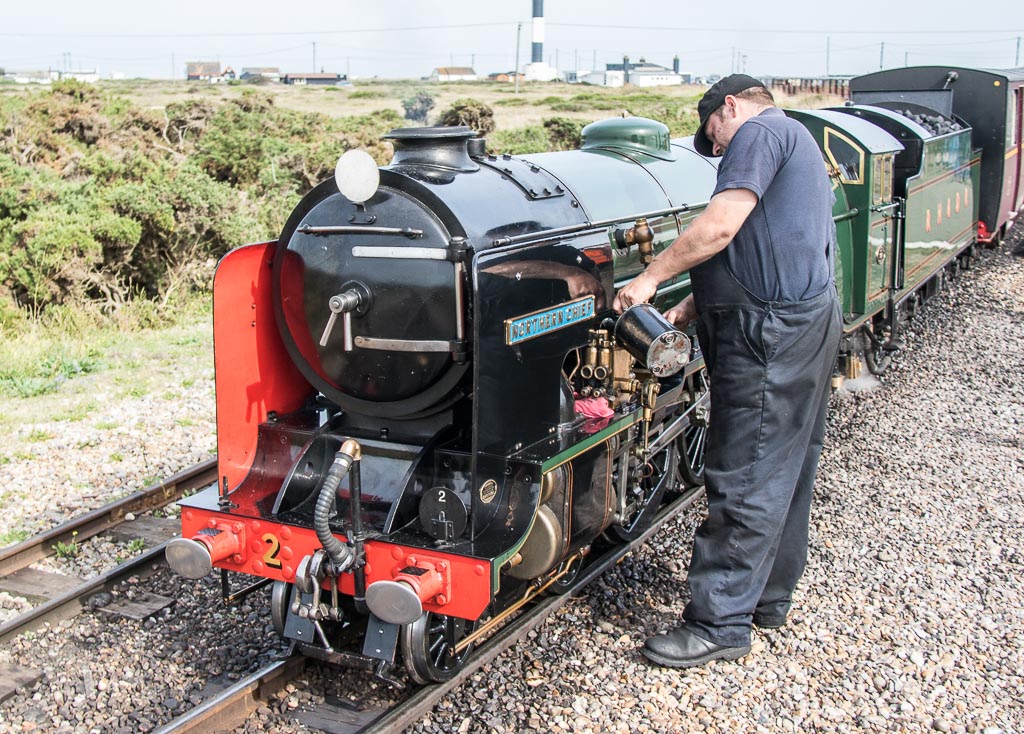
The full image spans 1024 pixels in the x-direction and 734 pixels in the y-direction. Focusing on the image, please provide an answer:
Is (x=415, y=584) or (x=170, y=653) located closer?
(x=415, y=584)

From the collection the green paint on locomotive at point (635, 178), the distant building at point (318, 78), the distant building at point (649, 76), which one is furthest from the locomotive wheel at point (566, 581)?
the distant building at point (649, 76)

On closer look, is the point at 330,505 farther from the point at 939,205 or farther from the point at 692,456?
the point at 939,205

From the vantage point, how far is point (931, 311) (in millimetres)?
11883

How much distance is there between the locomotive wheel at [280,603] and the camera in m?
4.04

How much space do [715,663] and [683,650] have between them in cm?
20

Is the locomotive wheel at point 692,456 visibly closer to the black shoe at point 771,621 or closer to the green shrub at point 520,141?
the black shoe at point 771,621

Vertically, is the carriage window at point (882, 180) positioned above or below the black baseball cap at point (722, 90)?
below

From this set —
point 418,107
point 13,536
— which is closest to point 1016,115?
point 418,107

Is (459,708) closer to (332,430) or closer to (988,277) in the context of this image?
(332,430)

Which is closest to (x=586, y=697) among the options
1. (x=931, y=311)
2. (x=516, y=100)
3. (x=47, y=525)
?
(x=47, y=525)

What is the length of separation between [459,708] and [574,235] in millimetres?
2085

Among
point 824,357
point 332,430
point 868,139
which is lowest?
point 332,430

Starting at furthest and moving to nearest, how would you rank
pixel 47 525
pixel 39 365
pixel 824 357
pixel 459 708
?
pixel 39 365 → pixel 47 525 → pixel 824 357 → pixel 459 708

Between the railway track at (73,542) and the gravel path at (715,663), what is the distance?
95mm
